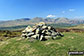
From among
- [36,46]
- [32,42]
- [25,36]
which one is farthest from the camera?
[25,36]

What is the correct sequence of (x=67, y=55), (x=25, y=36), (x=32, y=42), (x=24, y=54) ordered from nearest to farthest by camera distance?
(x=67, y=55) → (x=24, y=54) → (x=32, y=42) → (x=25, y=36)

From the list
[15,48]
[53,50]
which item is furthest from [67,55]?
[15,48]

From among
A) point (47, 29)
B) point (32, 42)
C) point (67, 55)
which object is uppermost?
point (47, 29)

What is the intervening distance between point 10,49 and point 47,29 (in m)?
16.6

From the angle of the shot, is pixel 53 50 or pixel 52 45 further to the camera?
pixel 52 45

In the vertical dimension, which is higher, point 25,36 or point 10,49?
point 25,36

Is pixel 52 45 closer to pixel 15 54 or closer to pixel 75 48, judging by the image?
pixel 75 48

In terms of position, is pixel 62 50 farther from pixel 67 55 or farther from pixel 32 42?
pixel 32 42

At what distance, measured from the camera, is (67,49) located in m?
28.9

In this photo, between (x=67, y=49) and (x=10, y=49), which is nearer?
(x=67, y=49)

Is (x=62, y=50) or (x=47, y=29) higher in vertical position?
(x=47, y=29)

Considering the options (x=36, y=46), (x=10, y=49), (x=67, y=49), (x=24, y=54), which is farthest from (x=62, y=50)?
(x=10, y=49)

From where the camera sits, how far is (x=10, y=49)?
31750mm

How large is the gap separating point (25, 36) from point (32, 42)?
610 centimetres
